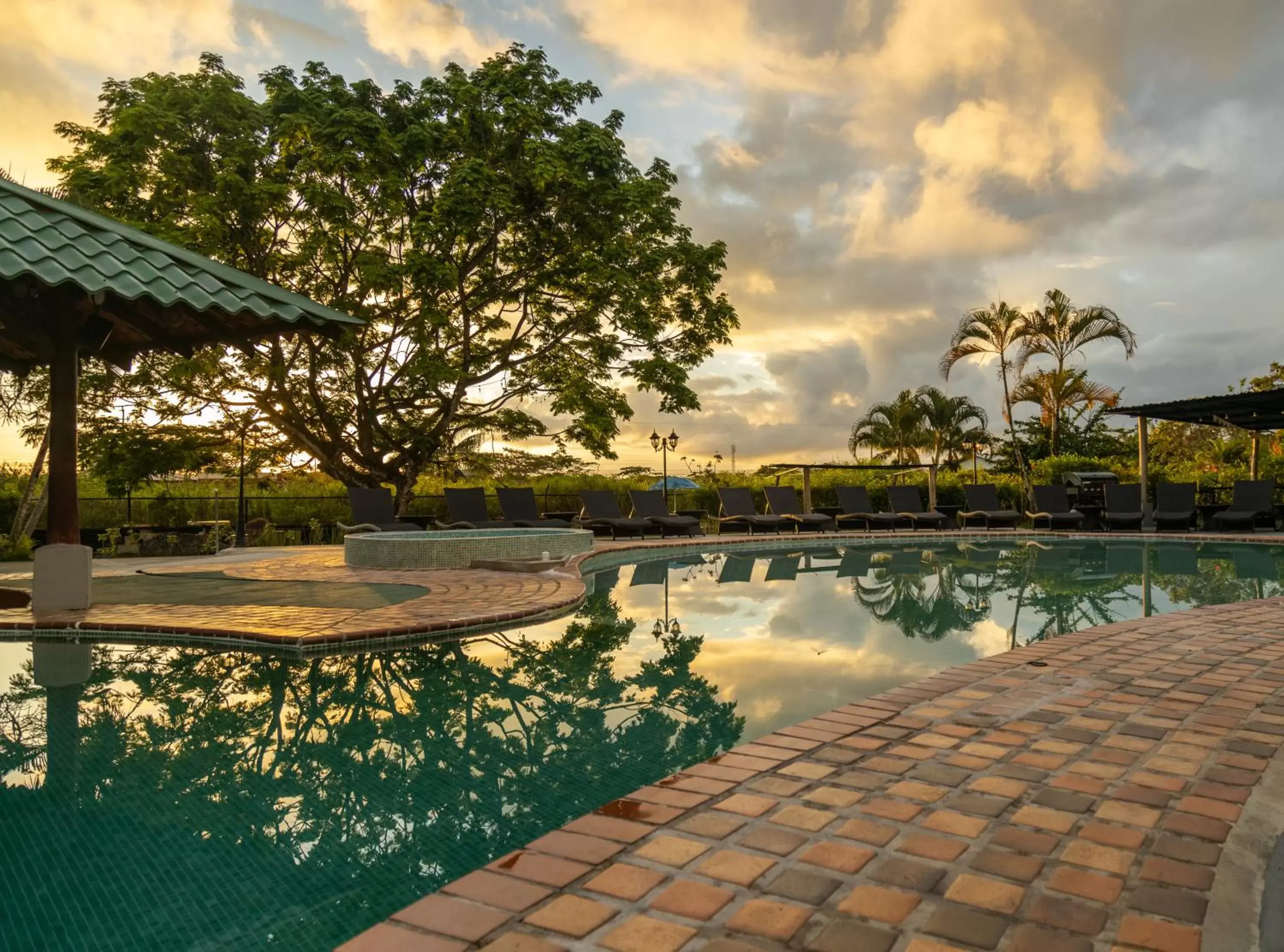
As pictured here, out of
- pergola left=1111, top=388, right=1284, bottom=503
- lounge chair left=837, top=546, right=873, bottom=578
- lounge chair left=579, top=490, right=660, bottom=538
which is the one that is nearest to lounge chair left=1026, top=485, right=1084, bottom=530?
pergola left=1111, top=388, right=1284, bottom=503

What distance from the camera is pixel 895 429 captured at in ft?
102

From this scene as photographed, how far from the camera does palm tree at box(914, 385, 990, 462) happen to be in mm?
28828

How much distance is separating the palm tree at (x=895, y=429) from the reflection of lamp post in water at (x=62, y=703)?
28069 mm

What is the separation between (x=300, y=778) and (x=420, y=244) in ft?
43.3

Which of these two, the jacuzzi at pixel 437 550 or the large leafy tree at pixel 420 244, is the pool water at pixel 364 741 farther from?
the large leafy tree at pixel 420 244

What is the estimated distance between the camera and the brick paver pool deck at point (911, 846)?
175 centimetres

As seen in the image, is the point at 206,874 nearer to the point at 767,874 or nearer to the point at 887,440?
the point at 767,874

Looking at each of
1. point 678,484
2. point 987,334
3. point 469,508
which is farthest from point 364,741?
point 987,334

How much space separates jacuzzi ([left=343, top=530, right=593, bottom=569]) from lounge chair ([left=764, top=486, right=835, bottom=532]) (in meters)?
6.75

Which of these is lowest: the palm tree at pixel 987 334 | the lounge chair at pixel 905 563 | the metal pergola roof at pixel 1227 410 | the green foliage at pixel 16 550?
the lounge chair at pixel 905 563

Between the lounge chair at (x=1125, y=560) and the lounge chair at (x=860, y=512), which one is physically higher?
the lounge chair at (x=860, y=512)

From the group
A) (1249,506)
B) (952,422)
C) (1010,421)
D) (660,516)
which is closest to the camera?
(1249,506)

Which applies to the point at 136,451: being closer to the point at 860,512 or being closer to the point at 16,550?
the point at 16,550

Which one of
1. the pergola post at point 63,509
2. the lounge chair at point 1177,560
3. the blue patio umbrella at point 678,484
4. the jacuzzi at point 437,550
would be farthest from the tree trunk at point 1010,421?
A: the pergola post at point 63,509
